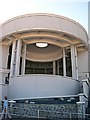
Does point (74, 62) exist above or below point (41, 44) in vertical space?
below

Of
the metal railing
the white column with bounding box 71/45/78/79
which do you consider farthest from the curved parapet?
the metal railing

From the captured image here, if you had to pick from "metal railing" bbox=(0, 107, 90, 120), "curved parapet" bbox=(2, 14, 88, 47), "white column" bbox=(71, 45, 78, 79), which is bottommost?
"metal railing" bbox=(0, 107, 90, 120)

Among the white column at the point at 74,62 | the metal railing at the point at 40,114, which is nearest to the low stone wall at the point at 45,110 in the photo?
the metal railing at the point at 40,114

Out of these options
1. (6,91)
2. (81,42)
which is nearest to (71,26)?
(81,42)

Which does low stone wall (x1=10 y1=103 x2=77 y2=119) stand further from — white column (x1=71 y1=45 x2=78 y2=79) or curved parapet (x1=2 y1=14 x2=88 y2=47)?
curved parapet (x1=2 y1=14 x2=88 y2=47)

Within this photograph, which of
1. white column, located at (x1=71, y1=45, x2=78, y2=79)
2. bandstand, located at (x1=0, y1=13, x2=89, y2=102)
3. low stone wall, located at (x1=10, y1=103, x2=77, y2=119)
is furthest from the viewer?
white column, located at (x1=71, y1=45, x2=78, y2=79)

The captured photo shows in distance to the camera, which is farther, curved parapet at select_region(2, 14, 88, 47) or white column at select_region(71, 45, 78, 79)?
white column at select_region(71, 45, 78, 79)

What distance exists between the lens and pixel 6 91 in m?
15.0

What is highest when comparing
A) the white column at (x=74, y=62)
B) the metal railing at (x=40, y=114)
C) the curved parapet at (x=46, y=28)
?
the curved parapet at (x=46, y=28)

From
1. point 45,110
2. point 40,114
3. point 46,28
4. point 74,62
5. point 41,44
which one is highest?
point 46,28

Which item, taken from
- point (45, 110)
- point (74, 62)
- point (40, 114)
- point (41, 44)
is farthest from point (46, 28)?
point (40, 114)

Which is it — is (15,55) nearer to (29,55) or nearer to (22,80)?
(22,80)

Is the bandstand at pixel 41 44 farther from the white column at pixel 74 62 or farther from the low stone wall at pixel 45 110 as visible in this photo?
the low stone wall at pixel 45 110

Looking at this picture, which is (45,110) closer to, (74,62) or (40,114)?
(40,114)
